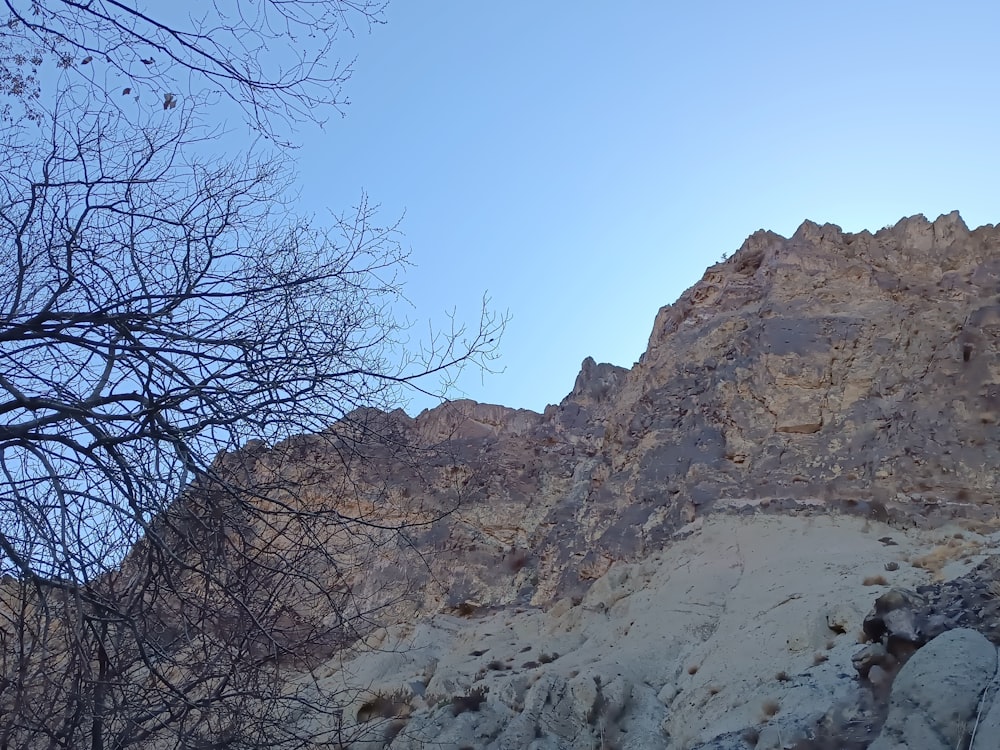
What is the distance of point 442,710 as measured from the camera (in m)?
10.6

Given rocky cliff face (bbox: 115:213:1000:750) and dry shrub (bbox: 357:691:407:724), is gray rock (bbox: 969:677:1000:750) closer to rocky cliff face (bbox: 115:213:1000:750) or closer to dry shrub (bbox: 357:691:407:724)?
rocky cliff face (bbox: 115:213:1000:750)

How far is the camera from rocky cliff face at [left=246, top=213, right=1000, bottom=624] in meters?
12.5

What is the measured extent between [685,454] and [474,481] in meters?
6.42

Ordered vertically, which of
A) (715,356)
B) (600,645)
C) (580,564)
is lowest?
(600,645)

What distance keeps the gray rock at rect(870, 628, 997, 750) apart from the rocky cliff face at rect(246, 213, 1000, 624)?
14.5 ft

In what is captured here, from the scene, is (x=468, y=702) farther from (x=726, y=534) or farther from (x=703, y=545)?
(x=726, y=534)

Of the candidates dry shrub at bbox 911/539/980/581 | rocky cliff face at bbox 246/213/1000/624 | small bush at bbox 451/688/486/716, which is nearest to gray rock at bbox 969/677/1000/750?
dry shrub at bbox 911/539/980/581

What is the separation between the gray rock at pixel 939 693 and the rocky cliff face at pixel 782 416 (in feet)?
14.5

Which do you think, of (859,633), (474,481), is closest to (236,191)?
(859,633)

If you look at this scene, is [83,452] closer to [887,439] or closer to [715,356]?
[887,439]

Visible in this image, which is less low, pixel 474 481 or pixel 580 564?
pixel 474 481

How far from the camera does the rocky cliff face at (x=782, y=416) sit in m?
12.5

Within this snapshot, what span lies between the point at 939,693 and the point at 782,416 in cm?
750

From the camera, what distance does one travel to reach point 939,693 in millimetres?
6820
